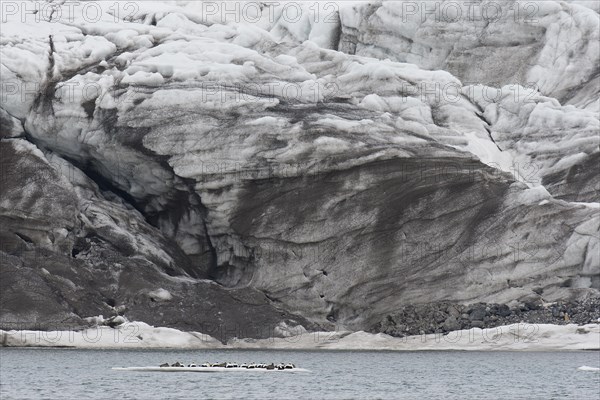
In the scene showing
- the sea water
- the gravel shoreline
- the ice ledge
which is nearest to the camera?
the sea water

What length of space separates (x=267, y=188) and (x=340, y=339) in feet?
32.4

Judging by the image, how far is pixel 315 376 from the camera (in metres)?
76.1

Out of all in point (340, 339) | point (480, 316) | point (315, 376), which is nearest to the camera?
point (315, 376)

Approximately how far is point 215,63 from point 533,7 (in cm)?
2291

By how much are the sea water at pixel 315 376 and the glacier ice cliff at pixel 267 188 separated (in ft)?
11.4

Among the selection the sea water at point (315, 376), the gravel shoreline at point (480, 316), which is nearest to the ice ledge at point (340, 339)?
the sea water at point (315, 376)

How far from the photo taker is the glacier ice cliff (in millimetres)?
92438

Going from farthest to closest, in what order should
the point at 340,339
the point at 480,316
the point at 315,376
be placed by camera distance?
the point at 340,339 < the point at 480,316 < the point at 315,376

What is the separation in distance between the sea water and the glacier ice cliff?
347 cm

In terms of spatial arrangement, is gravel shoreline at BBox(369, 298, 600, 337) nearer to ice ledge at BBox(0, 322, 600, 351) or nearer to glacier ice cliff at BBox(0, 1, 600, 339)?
ice ledge at BBox(0, 322, 600, 351)

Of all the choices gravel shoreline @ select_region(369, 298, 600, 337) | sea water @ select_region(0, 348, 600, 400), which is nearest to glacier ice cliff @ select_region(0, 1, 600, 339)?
gravel shoreline @ select_region(369, 298, 600, 337)

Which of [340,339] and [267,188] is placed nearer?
Result: [340,339]

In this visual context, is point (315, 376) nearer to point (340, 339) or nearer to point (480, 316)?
point (340, 339)

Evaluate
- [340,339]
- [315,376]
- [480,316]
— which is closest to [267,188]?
[340,339]
